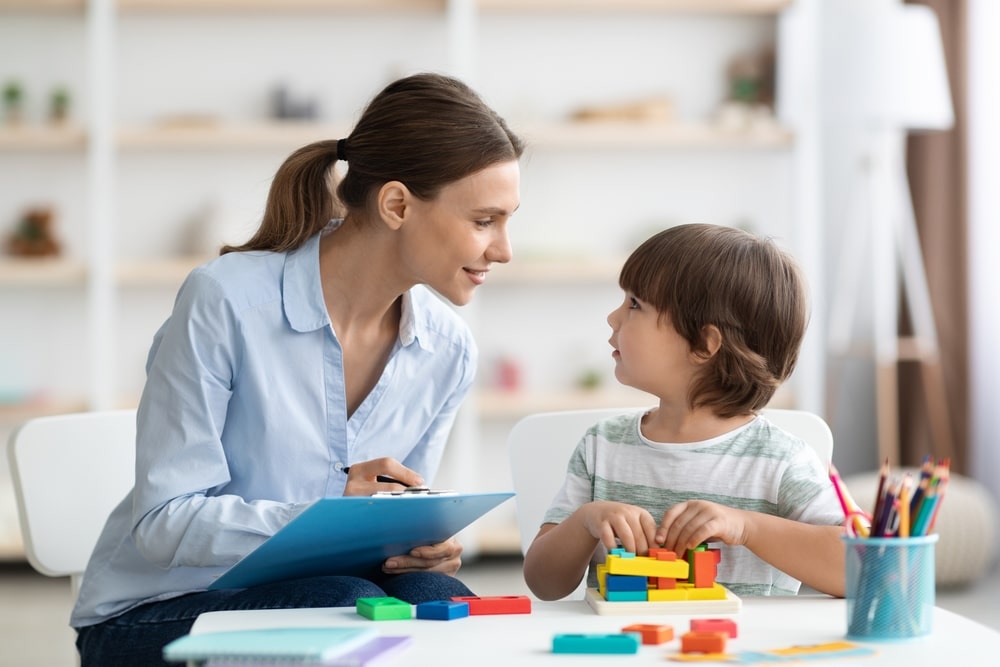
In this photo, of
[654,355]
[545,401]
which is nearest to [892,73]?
[545,401]

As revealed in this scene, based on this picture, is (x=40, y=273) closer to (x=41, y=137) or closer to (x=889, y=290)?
(x=41, y=137)

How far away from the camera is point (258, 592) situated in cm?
137

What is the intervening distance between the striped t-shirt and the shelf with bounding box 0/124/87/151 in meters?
2.96

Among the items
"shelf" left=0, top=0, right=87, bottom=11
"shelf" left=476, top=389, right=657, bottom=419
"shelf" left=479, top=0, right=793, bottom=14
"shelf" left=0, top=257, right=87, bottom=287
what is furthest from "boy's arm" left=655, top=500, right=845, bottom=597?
"shelf" left=0, top=0, right=87, bottom=11

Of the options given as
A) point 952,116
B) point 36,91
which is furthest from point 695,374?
point 36,91

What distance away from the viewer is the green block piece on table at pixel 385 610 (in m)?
1.09

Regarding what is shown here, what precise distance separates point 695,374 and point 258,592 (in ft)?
1.84

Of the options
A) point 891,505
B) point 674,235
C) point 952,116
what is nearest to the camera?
point 891,505

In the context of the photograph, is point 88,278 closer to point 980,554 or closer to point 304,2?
point 304,2

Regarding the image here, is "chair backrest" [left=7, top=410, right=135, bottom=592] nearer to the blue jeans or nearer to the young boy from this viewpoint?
the blue jeans

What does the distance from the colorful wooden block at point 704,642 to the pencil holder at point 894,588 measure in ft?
0.44

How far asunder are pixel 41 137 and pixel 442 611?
328cm

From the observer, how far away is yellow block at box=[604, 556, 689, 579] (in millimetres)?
1137

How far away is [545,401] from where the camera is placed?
13.2 ft
